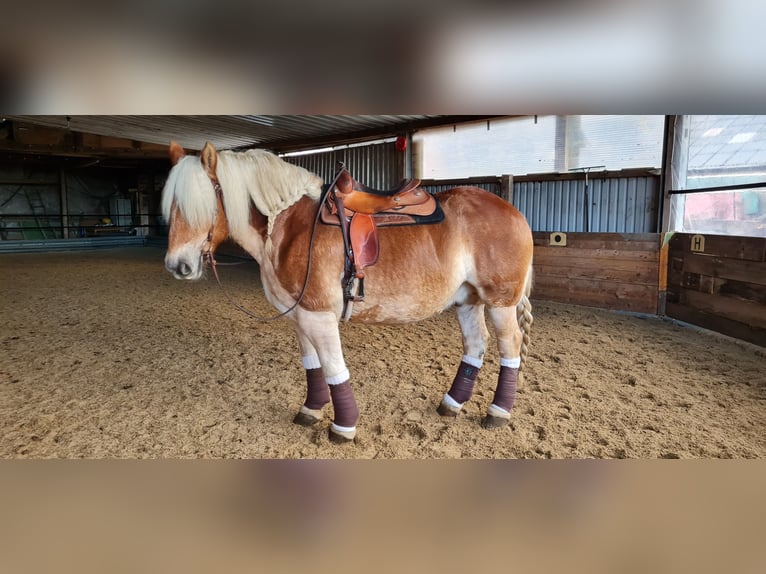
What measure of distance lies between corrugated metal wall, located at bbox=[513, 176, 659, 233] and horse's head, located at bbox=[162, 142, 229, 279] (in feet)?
17.7

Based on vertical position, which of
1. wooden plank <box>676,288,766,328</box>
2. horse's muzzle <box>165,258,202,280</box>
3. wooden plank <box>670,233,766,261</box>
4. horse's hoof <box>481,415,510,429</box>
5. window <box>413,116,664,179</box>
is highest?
window <box>413,116,664,179</box>

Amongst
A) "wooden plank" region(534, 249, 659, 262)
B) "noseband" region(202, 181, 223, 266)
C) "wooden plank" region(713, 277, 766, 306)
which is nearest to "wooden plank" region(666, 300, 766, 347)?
"wooden plank" region(713, 277, 766, 306)

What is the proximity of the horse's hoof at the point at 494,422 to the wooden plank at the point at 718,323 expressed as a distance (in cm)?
272

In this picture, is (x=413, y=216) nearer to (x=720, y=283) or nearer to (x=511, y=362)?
(x=511, y=362)

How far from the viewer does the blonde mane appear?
1.80 metres

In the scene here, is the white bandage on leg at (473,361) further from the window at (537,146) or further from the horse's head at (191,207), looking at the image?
the window at (537,146)

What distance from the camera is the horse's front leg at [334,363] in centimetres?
213

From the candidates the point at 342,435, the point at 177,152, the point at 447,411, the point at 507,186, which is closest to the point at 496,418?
the point at 447,411

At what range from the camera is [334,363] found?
2168 millimetres

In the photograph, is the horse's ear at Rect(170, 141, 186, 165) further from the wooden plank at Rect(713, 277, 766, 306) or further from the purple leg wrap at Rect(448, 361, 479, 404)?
the wooden plank at Rect(713, 277, 766, 306)

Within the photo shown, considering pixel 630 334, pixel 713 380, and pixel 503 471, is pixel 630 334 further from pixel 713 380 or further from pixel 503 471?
pixel 503 471
